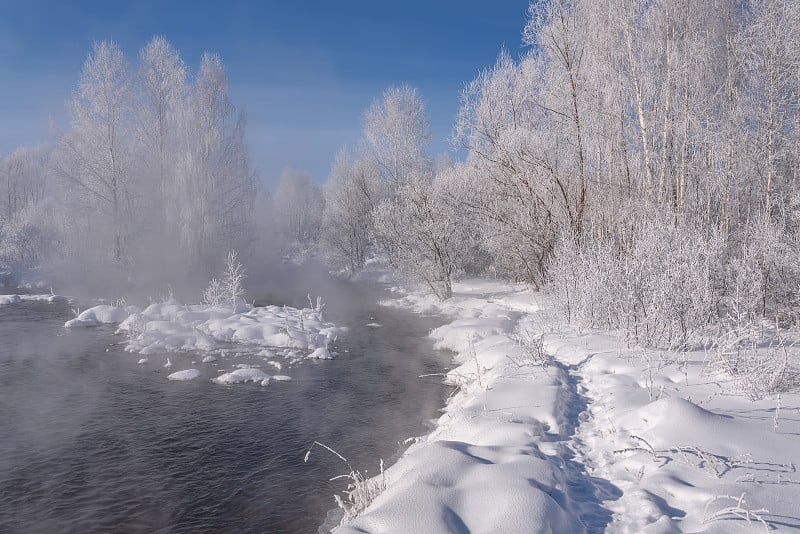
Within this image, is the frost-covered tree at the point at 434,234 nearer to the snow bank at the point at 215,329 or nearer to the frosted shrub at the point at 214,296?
the snow bank at the point at 215,329

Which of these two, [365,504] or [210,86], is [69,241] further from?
[365,504]

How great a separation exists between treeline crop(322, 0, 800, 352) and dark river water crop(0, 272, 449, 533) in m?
4.26

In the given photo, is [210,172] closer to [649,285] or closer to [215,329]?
[215,329]

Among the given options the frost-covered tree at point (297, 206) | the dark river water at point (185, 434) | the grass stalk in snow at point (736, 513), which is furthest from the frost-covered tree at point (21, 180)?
the grass stalk in snow at point (736, 513)

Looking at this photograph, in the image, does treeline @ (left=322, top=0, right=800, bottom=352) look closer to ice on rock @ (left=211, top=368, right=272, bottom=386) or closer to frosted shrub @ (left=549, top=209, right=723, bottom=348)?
frosted shrub @ (left=549, top=209, right=723, bottom=348)

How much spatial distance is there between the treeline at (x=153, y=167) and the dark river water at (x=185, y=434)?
13.4 m

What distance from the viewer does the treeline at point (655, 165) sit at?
922 centimetres

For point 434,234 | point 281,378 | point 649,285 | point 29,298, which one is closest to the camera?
point 649,285

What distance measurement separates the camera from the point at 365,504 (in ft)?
12.8

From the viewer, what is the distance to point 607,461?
4211 millimetres

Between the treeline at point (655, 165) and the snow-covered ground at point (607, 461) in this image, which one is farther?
the treeline at point (655, 165)

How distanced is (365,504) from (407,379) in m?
5.83

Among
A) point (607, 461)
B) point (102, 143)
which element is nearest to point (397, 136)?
Result: point (102, 143)

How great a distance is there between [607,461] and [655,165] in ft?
37.0
